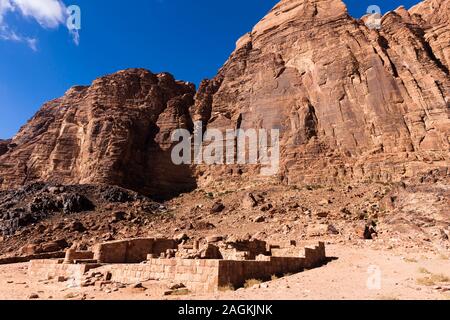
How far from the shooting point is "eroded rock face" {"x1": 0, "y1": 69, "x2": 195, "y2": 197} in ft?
184

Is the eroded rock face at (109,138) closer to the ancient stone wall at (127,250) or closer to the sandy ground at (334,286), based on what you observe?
the ancient stone wall at (127,250)

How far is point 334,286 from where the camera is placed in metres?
11.5

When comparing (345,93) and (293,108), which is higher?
(345,93)

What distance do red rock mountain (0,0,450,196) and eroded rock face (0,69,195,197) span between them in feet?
0.65

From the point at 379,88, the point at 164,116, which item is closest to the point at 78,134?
the point at 164,116

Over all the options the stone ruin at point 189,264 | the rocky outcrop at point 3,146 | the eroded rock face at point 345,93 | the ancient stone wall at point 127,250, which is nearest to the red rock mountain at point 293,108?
the eroded rock face at point 345,93

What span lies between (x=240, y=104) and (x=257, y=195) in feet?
78.3

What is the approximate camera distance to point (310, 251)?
56.1 ft

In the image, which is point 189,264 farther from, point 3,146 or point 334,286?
point 3,146

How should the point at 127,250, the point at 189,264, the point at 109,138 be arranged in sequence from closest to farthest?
1. the point at 189,264
2. the point at 127,250
3. the point at 109,138

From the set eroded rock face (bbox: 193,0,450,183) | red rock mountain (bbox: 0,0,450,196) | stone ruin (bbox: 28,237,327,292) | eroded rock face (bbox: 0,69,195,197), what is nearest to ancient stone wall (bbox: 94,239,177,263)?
stone ruin (bbox: 28,237,327,292)

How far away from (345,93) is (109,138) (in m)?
35.5

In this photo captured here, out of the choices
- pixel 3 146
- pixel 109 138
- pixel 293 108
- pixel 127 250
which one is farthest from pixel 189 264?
pixel 3 146
